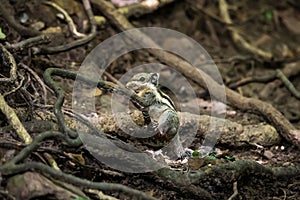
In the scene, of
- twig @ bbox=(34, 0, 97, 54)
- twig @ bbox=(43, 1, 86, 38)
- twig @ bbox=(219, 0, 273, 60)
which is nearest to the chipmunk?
twig @ bbox=(34, 0, 97, 54)

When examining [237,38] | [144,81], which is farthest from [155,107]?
[237,38]

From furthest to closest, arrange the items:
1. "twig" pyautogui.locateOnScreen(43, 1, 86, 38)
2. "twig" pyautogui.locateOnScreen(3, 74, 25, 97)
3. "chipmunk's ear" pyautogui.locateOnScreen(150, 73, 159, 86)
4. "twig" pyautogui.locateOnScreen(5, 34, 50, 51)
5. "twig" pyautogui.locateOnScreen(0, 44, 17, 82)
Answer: "twig" pyautogui.locateOnScreen(43, 1, 86, 38) → "twig" pyautogui.locateOnScreen(5, 34, 50, 51) → "chipmunk's ear" pyautogui.locateOnScreen(150, 73, 159, 86) → "twig" pyautogui.locateOnScreen(0, 44, 17, 82) → "twig" pyautogui.locateOnScreen(3, 74, 25, 97)

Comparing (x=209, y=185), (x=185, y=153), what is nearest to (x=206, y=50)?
(x=185, y=153)

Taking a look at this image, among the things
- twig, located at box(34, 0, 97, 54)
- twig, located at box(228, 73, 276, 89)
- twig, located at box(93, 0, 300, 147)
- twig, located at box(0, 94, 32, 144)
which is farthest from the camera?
twig, located at box(228, 73, 276, 89)

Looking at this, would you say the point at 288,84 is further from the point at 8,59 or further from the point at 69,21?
the point at 8,59

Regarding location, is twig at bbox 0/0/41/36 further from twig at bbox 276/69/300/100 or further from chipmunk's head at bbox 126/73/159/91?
twig at bbox 276/69/300/100

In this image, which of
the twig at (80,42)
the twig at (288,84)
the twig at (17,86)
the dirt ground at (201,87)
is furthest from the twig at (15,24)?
the twig at (288,84)

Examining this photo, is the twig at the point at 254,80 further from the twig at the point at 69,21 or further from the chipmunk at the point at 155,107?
the chipmunk at the point at 155,107
